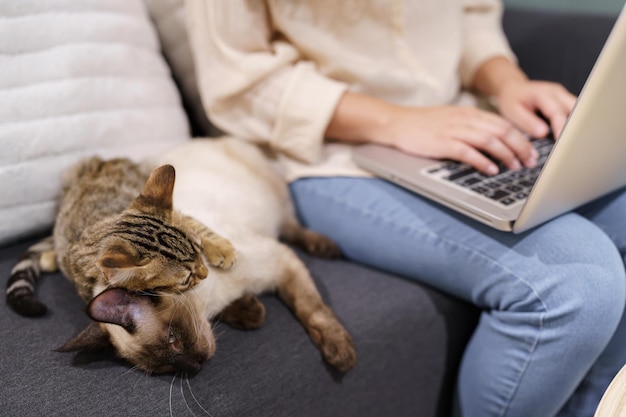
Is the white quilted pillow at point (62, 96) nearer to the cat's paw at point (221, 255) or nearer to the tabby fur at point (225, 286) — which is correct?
the tabby fur at point (225, 286)

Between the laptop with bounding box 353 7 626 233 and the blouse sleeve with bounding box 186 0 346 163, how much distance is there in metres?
0.14

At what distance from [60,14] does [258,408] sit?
0.87 meters

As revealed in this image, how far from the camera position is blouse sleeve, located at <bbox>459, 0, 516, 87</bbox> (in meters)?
1.29

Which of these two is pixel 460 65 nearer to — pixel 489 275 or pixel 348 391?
pixel 489 275

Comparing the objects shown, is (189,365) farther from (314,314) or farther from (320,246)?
(320,246)

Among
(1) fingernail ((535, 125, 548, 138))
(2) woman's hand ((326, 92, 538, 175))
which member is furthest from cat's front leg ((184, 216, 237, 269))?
(1) fingernail ((535, 125, 548, 138))

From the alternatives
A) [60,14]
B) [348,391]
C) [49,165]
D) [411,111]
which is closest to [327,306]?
[348,391]

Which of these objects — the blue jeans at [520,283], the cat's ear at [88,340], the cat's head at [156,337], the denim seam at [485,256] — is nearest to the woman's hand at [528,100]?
the blue jeans at [520,283]

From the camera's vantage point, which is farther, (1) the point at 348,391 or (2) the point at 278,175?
(2) the point at 278,175

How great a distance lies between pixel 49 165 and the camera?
0.95 metres

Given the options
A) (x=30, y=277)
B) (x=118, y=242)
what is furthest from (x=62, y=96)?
(x=118, y=242)

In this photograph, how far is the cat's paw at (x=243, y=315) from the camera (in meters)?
0.82

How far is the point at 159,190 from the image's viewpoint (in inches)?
28.6

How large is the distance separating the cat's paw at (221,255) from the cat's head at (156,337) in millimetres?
82
